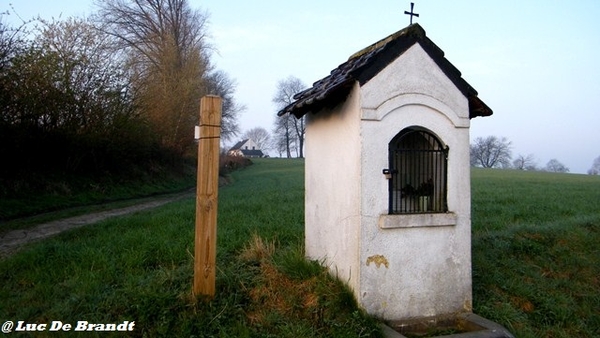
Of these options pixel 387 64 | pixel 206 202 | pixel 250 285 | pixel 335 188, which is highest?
pixel 387 64

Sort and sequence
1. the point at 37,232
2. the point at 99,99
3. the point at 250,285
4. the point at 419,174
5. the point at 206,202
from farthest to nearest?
the point at 99,99 < the point at 37,232 < the point at 419,174 < the point at 250,285 < the point at 206,202

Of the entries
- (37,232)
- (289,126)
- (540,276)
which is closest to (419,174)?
(540,276)

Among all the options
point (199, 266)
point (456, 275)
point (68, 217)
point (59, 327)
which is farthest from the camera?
point (68, 217)

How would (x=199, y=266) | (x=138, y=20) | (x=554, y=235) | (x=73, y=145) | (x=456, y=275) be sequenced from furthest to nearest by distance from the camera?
(x=138, y=20), (x=73, y=145), (x=554, y=235), (x=456, y=275), (x=199, y=266)

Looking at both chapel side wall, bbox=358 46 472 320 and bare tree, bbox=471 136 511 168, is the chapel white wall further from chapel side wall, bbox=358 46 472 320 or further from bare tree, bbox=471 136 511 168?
bare tree, bbox=471 136 511 168

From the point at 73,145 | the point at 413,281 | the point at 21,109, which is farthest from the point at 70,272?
the point at 73,145

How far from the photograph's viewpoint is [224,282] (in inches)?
193

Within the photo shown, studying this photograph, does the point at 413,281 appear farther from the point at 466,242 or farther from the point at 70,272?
the point at 70,272

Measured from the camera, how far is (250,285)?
195 inches

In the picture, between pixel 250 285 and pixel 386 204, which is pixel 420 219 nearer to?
pixel 386 204

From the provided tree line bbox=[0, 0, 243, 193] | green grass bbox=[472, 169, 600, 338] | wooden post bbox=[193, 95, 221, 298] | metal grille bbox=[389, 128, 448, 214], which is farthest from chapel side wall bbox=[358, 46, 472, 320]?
tree line bbox=[0, 0, 243, 193]

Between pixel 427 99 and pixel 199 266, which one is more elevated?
pixel 427 99

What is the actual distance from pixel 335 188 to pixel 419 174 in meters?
1.12

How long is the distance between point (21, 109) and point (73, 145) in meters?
3.23
